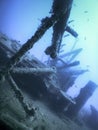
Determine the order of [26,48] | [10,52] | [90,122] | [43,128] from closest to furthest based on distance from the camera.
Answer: [26,48], [43,128], [10,52], [90,122]

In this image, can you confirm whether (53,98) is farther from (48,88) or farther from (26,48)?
(26,48)

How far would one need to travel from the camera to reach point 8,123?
3.22m

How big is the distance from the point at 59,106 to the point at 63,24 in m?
5.76

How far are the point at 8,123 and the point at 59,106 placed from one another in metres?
6.55

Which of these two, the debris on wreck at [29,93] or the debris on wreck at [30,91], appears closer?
the debris on wreck at [30,91]

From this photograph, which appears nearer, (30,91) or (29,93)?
(29,93)

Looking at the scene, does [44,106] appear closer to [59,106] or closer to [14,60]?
[59,106]

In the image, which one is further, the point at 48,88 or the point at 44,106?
the point at 48,88

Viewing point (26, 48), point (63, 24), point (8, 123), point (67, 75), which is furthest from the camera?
point (67, 75)

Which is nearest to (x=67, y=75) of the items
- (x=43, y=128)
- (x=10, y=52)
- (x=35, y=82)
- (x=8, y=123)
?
(x=35, y=82)

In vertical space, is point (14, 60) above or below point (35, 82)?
above

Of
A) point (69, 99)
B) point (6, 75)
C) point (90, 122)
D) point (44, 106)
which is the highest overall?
point (6, 75)

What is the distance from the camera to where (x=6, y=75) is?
5.83 metres

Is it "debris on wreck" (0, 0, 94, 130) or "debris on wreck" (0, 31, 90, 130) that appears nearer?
"debris on wreck" (0, 0, 94, 130)
